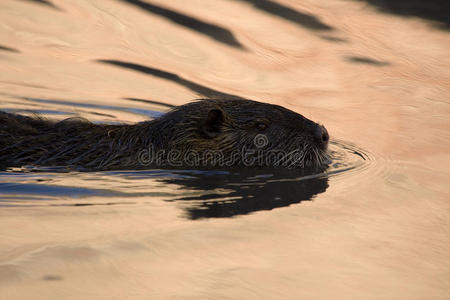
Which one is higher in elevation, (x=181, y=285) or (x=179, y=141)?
(x=179, y=141)

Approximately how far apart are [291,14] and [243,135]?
4.25 metres

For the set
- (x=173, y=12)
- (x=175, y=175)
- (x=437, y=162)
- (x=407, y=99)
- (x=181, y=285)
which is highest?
(x=173, y=12)

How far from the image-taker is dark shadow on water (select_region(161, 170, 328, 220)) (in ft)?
13.8

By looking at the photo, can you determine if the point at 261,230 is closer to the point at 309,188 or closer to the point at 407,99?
the point at 309,188

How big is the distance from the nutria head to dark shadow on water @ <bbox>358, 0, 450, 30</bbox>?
14.1 ft

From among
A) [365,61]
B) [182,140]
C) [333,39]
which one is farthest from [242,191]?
[333,39]

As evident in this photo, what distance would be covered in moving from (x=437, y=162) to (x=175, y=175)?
2099 millimetres

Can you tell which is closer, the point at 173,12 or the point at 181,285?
the point at 181,285

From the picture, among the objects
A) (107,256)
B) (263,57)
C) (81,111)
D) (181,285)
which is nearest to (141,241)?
(107,256)

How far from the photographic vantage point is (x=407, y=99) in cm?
764

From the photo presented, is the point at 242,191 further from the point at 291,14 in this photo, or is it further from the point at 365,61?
the point at 291,14

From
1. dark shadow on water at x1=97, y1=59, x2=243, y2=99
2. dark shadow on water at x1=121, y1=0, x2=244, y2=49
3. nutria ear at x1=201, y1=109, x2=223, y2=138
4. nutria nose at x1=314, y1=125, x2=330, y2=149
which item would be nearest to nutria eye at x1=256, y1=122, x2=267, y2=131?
nutria ear at x1=201, y1=109, x2=223, y2=138

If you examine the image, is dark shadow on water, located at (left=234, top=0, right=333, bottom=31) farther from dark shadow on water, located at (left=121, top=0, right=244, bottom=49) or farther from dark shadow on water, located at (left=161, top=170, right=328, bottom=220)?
dark shadow on water, located at (left=161, top=170, right=328, bottom=220)

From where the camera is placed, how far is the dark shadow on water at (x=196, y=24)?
29.9ft
